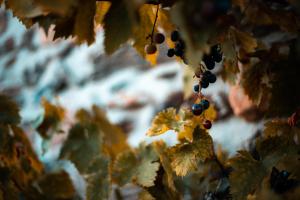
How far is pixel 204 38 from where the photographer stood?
604mm

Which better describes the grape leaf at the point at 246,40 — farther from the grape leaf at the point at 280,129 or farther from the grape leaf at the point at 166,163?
the grape leaf at the point at 166,163

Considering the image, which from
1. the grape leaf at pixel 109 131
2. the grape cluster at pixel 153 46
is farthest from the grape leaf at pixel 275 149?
the grape leaf at pixel 109 131

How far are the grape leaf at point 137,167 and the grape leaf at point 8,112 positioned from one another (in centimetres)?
34

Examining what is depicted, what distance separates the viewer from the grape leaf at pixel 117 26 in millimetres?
721

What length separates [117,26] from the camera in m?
0.74

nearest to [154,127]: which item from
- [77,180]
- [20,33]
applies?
[77,180]

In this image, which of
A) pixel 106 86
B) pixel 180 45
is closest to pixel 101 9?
pixel 180 45

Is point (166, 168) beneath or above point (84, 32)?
beneath

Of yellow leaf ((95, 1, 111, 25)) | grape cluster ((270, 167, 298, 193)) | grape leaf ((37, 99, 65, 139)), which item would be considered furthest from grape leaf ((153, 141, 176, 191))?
grape leaf ((37, 99, 65, 139))

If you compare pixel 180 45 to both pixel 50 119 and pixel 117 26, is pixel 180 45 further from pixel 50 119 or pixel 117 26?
pixel 50 119

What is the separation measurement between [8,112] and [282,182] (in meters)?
0.83

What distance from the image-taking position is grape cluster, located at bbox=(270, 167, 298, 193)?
101cm

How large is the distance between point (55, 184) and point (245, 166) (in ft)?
2.54

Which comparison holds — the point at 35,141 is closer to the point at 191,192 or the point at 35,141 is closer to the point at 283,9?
the point at 191,192
